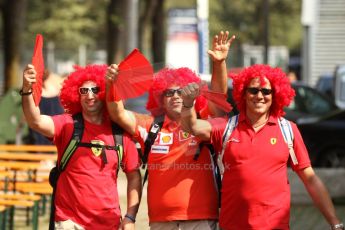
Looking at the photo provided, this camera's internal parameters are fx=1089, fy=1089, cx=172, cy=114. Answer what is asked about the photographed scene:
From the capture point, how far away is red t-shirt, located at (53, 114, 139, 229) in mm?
6496

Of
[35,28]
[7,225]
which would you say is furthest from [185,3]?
[7,225]

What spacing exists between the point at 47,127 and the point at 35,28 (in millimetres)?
52782

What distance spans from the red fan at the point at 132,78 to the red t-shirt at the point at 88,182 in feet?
0.85

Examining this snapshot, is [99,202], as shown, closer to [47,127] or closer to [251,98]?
[47,127]

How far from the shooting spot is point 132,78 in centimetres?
657

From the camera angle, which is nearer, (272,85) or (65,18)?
(272,85)

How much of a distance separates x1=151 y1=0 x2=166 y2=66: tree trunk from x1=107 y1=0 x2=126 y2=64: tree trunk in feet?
16.8

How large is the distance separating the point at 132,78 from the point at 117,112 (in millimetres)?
231

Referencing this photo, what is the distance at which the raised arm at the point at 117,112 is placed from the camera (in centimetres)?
646

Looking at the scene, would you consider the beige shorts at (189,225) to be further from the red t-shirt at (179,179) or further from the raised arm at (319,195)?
the raised arm at (319,195)

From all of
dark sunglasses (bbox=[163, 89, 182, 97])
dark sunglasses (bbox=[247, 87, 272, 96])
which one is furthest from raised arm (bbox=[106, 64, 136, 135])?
dark sunglasses (bbox=[247, 87, 272, 96])

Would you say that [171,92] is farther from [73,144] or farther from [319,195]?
[319,195]

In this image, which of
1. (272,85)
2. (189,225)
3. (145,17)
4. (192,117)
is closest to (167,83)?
(192,117)

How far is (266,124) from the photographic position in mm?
6336
